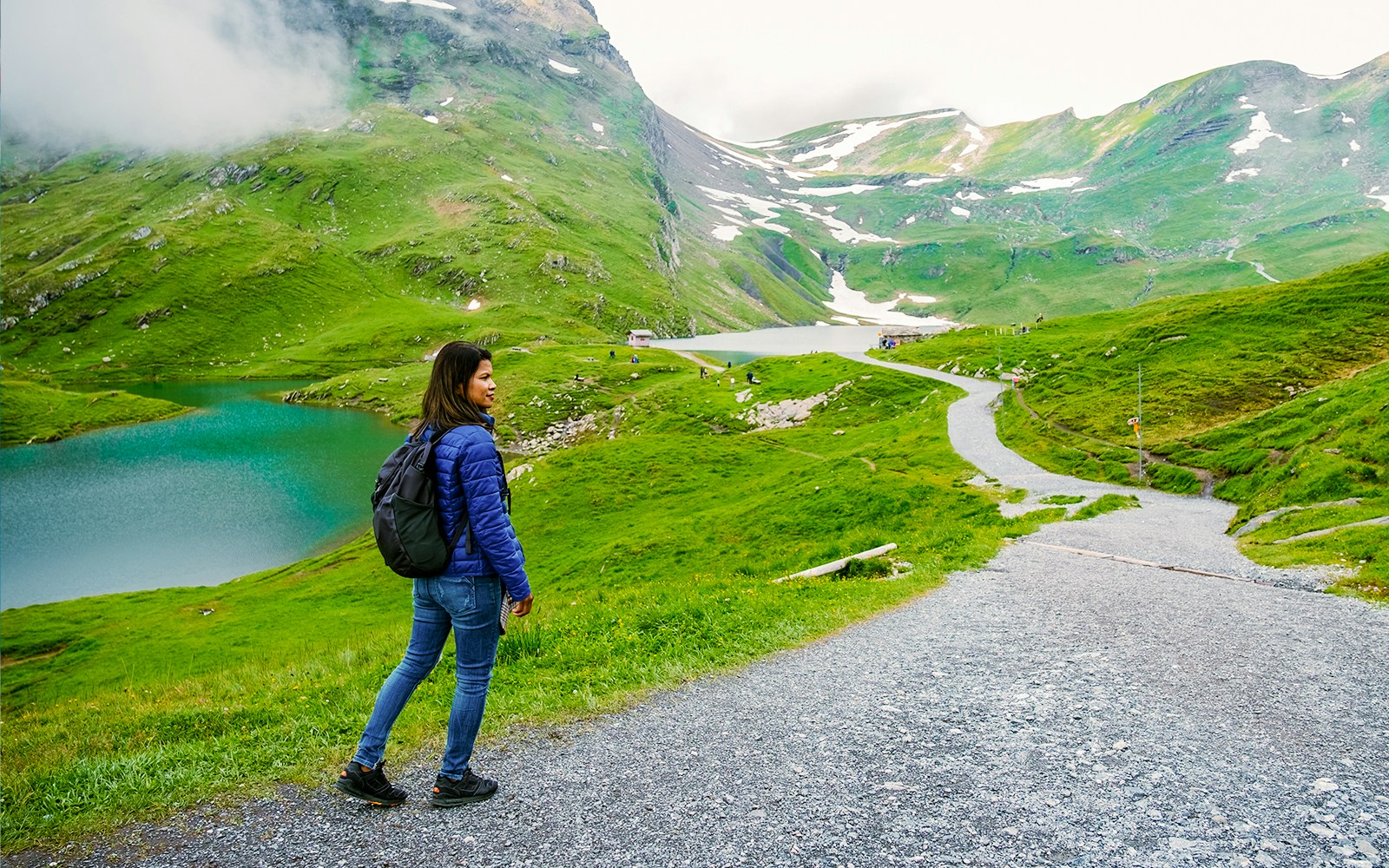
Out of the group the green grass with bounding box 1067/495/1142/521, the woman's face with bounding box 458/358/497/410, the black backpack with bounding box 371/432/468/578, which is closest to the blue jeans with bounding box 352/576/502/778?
the black backpack with bounding box 371/432/468/578

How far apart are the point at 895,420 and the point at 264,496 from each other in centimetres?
6953

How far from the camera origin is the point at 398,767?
26.3ft

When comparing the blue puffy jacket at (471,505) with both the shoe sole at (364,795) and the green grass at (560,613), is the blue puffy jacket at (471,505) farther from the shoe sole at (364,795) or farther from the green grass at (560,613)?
the green grass at (560,613)

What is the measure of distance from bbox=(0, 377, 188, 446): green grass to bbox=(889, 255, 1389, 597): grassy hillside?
15047 cm

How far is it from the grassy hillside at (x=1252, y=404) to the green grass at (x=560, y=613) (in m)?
8.18

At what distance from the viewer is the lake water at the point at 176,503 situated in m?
55.4

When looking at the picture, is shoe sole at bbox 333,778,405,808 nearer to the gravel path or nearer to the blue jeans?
the gravel path

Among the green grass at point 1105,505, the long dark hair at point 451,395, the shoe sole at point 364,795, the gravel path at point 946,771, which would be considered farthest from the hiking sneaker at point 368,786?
the green grass at point 1105,505

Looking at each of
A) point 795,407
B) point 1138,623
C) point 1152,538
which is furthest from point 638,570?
point 795,407

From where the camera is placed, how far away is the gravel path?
6242mm

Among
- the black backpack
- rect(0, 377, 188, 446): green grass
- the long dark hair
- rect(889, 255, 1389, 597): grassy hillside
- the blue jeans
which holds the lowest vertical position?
rect(889, 255, 1389, 597): grassy hillside

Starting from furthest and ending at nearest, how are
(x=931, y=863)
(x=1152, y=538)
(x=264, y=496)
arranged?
(x=264, y=496) → (x=1152, y=538) → (x=931, y=863)

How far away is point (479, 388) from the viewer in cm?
751

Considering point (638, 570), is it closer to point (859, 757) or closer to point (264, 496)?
point (859, 757)
